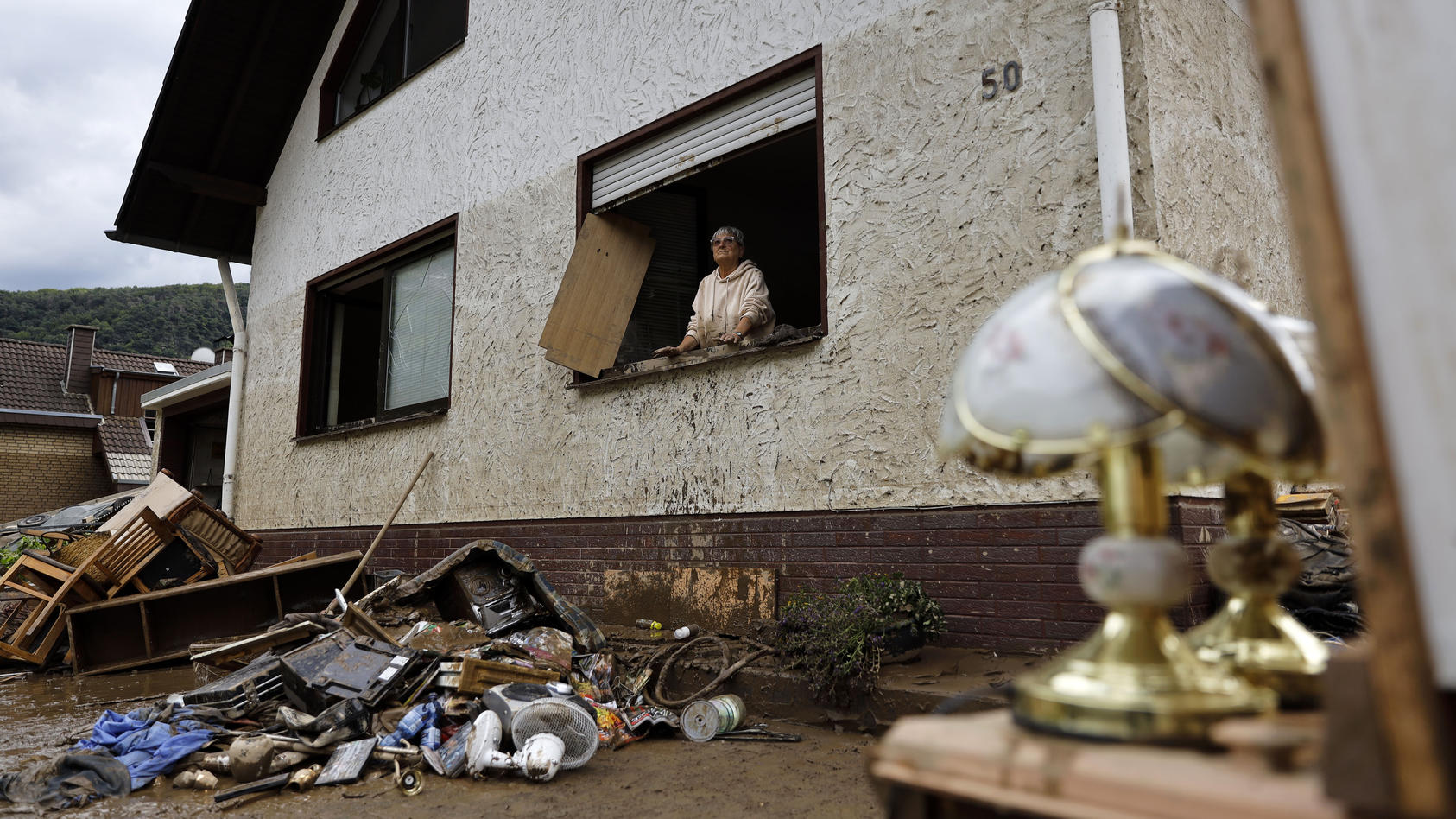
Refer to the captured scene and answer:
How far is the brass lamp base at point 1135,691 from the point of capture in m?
0.95

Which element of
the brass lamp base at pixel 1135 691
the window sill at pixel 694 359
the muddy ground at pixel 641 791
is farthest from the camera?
the window sill at pixel 694 359

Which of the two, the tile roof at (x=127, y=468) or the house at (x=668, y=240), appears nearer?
the house at (x=668, y=240)

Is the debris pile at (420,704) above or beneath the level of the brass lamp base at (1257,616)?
beneath

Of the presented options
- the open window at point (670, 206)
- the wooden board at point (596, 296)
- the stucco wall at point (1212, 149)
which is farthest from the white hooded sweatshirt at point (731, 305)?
the stucco wall at point (1212, 149)

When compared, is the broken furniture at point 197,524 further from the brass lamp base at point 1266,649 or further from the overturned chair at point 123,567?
the brass lamp base at point 1266,649

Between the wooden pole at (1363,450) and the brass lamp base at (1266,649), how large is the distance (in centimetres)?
38

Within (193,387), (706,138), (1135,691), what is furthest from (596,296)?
(193,387)

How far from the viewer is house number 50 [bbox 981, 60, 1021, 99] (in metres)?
4.21

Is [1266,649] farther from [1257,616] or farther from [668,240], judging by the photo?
[668,240]

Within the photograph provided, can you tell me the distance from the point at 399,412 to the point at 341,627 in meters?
3.23

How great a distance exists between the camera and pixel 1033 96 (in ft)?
13.6

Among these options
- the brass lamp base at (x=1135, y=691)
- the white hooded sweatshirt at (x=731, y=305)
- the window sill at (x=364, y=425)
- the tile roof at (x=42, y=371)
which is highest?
the tile roof at (x=42, y=371)

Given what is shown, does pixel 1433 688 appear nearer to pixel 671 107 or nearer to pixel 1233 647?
pixel 1233 647

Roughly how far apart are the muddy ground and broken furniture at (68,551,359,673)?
264cm
